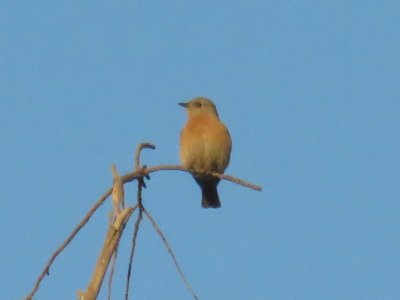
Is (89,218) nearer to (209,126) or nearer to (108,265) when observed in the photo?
(108,265)

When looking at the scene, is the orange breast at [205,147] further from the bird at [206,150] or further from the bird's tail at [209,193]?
the bird's tail at [209,193]

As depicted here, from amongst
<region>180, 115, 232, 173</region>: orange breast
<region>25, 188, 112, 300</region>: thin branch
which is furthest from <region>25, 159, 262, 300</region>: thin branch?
<region>180, 115, 232, 173</region>: orange breast

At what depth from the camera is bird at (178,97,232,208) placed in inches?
317

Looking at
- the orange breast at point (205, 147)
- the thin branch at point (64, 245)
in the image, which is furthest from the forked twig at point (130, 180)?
the orange breast at point (205, 147)

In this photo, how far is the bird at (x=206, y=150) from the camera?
26.5ft

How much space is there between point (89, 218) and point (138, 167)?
0.56m

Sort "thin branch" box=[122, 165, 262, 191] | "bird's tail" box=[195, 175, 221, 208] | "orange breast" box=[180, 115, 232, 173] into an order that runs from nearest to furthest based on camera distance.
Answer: "thin branch" box=[122, 165, 262, 191], "orange breast" box=[180, 115, 232, 173], "bird's tail" box=[195, 175, 221, 208]

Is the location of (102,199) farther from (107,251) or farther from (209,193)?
(209,193)

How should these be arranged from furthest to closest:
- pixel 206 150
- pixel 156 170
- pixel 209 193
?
pixel 209 193 < pixel 206 150 < pixel 156 170

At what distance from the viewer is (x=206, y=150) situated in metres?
8.03

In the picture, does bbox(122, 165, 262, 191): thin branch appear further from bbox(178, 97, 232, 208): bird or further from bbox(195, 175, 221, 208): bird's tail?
bbox(195, 175, 221, 208): bird's tail

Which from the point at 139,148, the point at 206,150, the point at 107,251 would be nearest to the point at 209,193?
the point at 206,150

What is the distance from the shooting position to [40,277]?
9.21ft

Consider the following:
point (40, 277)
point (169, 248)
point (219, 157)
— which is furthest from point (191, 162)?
point (40, 277)
